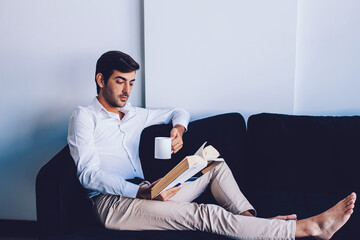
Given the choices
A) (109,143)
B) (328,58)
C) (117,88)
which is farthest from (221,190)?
(328,58)

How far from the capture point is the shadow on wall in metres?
2.56

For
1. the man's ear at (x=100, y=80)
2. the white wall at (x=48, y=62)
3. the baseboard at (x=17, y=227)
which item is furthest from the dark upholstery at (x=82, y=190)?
the baseboard at (x=17, y=227)

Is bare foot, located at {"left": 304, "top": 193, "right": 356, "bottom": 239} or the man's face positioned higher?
the man's face

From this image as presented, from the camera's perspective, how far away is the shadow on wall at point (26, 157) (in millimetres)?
2559

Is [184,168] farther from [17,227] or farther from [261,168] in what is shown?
[17,227]

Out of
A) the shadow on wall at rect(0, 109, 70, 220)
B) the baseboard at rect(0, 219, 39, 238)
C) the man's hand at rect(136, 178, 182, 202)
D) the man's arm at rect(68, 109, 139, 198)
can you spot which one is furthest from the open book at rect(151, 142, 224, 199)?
the baseboard at rect(0, 219, 39, 238)

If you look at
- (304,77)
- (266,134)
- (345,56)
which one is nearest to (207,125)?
(266,134)

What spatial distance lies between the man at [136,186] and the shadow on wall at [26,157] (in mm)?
653

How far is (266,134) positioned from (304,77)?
54 cm

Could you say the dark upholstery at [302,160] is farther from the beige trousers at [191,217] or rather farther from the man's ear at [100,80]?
the man's ear at [100,80]

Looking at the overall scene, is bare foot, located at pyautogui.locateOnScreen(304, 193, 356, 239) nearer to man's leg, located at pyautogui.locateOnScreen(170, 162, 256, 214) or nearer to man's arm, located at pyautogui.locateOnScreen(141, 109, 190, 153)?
man's leg, located at pyautogui.locateOnScreen(170, 162, 256, 214)

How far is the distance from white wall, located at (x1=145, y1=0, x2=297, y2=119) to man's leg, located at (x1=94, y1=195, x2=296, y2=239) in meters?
0.88

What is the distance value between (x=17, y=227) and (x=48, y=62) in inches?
51.7

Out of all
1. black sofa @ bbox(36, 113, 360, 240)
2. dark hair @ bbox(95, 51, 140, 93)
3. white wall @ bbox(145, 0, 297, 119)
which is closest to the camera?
black sofa @ bbox(36, 113, 360, 240)
